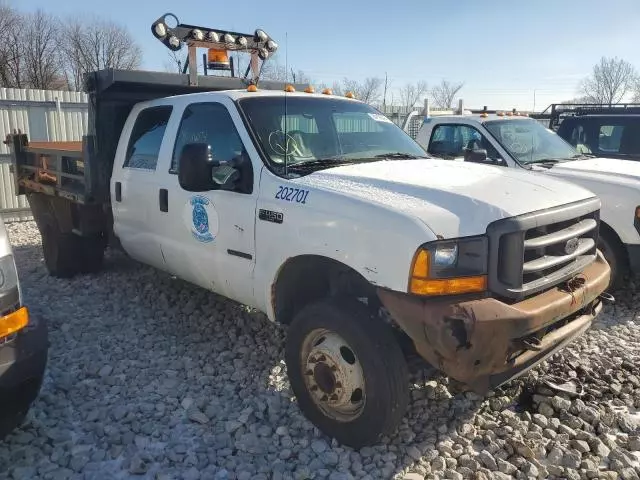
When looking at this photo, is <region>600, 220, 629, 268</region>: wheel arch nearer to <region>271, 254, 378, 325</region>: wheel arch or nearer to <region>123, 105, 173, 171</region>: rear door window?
<region>271, 254, 378, 325</region>: wheel arch

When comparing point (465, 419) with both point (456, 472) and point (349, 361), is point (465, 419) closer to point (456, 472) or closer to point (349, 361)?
point (456, 472)

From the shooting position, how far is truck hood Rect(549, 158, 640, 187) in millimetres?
5559

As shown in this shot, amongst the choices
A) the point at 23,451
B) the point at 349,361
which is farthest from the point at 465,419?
the point at 23,451

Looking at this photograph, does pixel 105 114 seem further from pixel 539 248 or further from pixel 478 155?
pixel 539 248

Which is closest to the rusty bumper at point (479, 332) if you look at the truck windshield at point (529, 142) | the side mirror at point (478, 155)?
the side mirror at point (478, 155)

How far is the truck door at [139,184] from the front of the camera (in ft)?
15.1

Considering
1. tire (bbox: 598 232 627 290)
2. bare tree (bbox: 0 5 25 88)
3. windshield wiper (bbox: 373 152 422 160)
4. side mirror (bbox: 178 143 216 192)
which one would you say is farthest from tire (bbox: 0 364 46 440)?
bare tree (bbox: 0 5 25 88)

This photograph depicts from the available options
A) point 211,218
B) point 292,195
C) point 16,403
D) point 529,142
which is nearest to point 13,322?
point 16,403

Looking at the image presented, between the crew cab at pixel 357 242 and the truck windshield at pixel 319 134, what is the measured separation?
15 mm

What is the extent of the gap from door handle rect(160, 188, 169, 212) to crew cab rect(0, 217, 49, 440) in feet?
5.31

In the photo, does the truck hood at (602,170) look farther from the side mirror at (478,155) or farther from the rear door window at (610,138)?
the rear door window at (610,138)

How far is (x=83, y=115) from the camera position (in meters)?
11.3

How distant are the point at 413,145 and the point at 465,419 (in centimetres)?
214

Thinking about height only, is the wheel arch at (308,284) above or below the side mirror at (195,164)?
below
